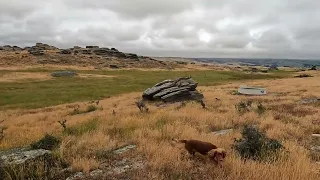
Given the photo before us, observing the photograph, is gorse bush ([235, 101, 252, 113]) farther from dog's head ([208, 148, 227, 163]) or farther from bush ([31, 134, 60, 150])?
bush ([31, 134, 60, 150])

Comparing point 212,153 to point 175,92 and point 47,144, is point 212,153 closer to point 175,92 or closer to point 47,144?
point 47,144

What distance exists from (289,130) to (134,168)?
22.7 ft

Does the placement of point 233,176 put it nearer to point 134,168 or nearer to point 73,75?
point 134,168

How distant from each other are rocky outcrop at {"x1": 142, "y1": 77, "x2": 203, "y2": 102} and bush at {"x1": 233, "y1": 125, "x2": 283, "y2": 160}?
24205 millimetres

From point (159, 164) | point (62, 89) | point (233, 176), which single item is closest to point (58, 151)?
point (159, 164)

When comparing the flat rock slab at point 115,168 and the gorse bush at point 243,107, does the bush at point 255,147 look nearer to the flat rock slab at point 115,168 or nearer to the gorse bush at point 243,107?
the flat rock slab at point 115,168

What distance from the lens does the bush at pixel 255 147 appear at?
7.73m

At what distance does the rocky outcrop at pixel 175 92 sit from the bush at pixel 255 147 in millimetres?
24205

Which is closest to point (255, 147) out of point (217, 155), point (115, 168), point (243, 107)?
point (217, 155)

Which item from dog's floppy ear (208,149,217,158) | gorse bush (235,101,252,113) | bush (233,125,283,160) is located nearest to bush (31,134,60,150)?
dog's floppy ear (208,149,217,158)

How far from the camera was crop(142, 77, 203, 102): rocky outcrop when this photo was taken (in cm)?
3309

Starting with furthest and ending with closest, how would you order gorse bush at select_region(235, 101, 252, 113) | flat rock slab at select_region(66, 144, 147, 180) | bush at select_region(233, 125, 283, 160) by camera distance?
gorse bush at select_region(235, 101, 252, 113)
bush at select_region(233, 125, 283, 160)
flat rock slab at select_region(66, 144, 147, 180)

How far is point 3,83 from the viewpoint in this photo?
2169 inches

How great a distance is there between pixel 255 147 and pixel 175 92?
996 inches
